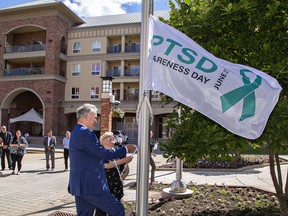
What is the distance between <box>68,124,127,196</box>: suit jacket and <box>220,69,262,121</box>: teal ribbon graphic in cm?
144

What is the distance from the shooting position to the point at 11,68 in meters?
42.8

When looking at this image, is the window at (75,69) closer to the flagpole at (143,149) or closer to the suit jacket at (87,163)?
the suit jacket at (87,163)

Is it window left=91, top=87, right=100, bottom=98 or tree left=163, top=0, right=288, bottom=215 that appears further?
window left=91, top=87, right=100, bottom=98

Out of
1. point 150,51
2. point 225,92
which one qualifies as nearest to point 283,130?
point 225,92

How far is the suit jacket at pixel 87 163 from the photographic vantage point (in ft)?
13.0

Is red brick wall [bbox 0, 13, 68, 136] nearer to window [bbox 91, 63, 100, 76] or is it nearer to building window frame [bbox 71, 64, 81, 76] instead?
building window frame [bbox 71, 64, 81, 76]

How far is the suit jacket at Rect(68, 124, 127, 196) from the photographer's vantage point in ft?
13.0

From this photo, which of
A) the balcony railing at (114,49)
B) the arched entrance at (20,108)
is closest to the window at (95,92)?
the balcony railing at (114,49)

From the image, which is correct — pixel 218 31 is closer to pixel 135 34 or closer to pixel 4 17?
pixel 135 34

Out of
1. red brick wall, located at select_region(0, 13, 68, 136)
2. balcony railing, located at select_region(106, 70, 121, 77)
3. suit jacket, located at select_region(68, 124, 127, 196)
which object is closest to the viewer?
suit jacket, located at select_region(68, 124, 127, 196)

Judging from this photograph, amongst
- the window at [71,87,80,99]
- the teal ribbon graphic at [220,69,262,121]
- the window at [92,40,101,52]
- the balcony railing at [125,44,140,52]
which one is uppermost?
the window at [92,40,101,52]

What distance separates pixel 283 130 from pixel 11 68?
43.2 meters

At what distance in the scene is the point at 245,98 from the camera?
3.74m

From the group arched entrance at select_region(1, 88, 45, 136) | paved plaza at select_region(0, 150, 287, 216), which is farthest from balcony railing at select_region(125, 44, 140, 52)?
paved plaza at select_region(0, 150, 287, 216)
